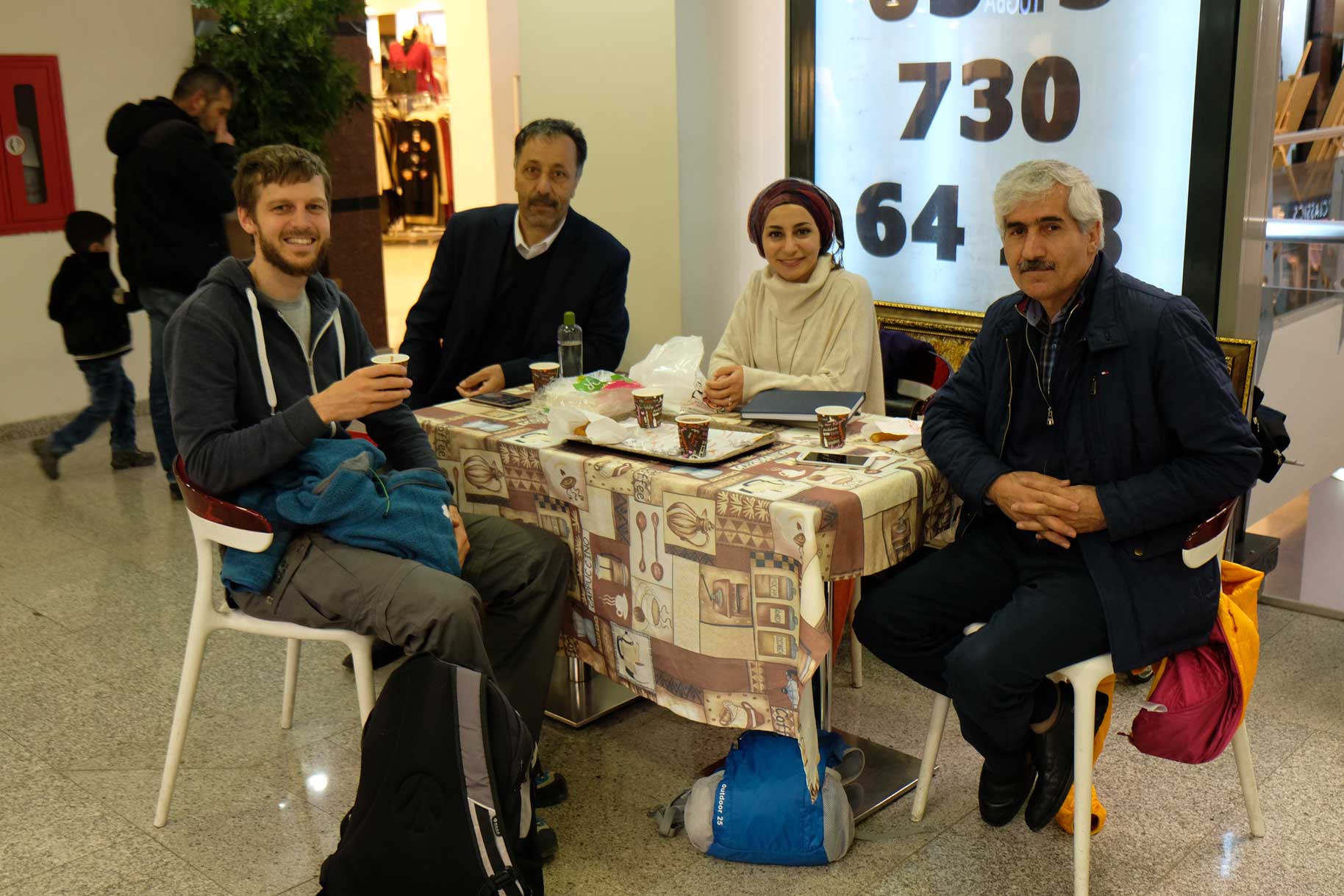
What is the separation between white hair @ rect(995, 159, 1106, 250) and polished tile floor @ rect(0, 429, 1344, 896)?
1.18 meters

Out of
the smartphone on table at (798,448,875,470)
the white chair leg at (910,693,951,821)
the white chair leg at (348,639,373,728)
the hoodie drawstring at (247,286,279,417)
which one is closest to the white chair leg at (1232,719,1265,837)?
the white chair leg at (910,693,951,821)

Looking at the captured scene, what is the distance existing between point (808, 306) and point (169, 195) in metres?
2.79

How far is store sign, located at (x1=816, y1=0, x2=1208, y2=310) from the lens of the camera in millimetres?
3324

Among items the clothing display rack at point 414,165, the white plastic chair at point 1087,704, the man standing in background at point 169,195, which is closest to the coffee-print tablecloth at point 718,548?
the white plastic chair at point 1087,704

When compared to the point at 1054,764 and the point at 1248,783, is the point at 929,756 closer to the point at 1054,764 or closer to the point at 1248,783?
the point at 1054,764

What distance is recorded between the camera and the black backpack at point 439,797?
6.75ft

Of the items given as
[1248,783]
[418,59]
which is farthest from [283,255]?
[418,59]

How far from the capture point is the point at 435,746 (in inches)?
82.5

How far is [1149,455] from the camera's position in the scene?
2.23m

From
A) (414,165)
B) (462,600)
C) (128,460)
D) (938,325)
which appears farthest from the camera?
(414,165)

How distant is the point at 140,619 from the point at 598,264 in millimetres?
1700

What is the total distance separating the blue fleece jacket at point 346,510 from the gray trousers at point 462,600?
28mm

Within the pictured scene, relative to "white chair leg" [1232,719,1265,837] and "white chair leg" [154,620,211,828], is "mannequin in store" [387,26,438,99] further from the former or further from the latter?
"white chair leg" [1232,719,1265,837]

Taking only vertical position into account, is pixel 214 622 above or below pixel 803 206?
below
